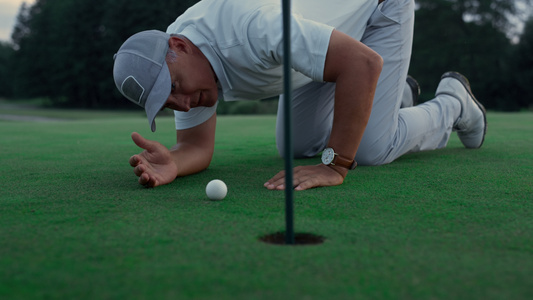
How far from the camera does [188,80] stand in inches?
95.5

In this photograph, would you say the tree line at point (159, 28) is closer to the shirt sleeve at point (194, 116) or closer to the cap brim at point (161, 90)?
the shirt sleeve at point (194, 116)

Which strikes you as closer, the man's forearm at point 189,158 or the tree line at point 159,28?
the man's forearm at point 189,158

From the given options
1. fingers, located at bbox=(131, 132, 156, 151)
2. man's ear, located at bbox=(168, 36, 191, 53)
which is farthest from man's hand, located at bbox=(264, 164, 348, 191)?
man's ear, located at bbox=(168, 36, 191, 53)

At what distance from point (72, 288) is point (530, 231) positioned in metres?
1.34

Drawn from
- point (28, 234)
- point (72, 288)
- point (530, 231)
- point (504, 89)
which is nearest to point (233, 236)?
point (72, 288)

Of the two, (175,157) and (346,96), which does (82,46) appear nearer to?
(175,157)

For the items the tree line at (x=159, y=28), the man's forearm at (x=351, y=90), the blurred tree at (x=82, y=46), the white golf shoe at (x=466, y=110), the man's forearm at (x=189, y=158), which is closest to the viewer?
the man's forearm at (x=351, y=90)

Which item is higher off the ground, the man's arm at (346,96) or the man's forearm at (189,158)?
the man's arm at (346,96)

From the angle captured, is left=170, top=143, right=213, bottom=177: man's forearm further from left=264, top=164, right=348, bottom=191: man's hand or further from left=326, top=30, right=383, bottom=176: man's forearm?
left=326, top=30, right=383, bottom=176: man's forearm

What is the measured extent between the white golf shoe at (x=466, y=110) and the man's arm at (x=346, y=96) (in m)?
1.60

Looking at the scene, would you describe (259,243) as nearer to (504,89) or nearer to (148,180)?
(148,180)

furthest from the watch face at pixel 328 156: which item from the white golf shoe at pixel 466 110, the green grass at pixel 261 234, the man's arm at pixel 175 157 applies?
the white golf shoe at pixel 466 110

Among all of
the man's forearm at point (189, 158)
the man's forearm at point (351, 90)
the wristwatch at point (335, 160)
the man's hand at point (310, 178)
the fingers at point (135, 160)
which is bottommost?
the man's forearm at point (189, 158)

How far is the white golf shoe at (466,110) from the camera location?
3797 mm
